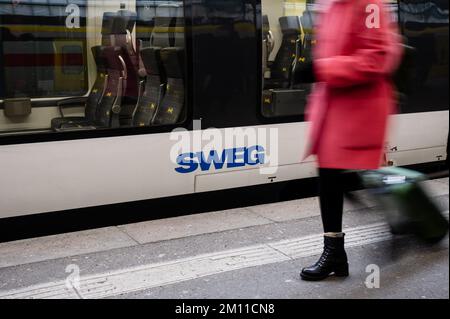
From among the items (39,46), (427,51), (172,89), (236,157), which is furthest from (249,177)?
(427,51)

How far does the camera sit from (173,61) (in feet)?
14.9

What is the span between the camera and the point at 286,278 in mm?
3303

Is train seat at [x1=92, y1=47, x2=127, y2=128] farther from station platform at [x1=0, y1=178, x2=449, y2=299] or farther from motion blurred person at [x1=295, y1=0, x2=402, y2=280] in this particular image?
motion blurred person at [x1=295, y1=0, x2=402, y2=280]

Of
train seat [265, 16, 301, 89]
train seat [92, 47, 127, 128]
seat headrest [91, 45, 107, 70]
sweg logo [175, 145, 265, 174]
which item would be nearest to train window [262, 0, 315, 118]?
train seat [265, 16, 301, 89]

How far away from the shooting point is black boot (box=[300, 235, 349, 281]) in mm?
3139

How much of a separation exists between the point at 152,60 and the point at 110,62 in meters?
0.33

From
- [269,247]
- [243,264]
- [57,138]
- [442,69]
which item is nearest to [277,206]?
[269,247]

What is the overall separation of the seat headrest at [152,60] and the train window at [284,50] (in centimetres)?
88

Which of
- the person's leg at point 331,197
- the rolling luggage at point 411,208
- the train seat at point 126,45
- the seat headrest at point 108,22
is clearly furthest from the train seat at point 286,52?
the rolling luggage at point 411,208

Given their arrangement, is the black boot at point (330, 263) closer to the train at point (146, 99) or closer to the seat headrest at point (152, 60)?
the train at point (146, 99)

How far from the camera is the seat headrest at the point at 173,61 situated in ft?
14.8

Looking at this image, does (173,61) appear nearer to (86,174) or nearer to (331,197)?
(86,174)

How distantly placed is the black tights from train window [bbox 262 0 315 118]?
1.84 metres
